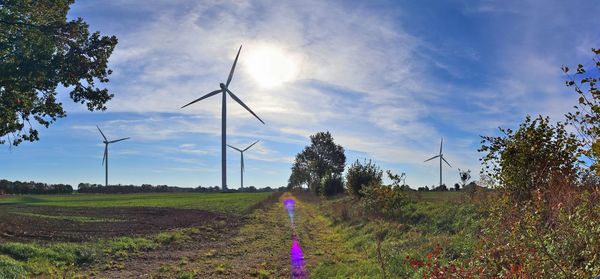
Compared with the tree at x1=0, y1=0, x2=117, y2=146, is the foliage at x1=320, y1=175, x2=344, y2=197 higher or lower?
lower

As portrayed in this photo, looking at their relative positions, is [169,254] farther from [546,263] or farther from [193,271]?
[546,263]

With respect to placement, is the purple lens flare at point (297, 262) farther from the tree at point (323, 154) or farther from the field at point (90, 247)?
the tree at point (323, 154)

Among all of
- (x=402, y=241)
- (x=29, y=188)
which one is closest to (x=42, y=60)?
(x=402, y=241)

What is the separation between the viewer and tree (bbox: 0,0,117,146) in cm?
1742

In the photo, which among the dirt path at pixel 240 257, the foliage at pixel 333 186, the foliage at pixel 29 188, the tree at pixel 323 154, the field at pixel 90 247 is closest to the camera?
the field at pixel 90 247

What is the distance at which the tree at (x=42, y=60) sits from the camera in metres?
17.4

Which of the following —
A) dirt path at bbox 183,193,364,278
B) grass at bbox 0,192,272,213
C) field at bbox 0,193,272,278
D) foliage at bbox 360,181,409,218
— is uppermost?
foliage at bbox 360,181,409,218

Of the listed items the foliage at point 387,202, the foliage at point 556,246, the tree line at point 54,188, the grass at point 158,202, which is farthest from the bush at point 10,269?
the tree line at point 54,188

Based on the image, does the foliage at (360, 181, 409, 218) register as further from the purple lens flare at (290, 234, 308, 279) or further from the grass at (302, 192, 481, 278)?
the purple lens flare at (290, 234, 308, 279)

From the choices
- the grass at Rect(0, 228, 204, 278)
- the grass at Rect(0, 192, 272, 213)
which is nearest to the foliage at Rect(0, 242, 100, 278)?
the grass at Rect(0, 228, 204, 278)

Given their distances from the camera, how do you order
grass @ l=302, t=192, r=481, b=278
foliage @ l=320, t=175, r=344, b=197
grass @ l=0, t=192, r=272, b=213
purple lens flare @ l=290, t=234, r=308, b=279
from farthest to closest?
foliage @ l=320, t=175, r=344, b=197
grass @ l=0, t=192, r=272, b=213
purple lens flare @ l=290, t=234, r=308, b=279
grass @ l=302, t=192, r=481, b=278

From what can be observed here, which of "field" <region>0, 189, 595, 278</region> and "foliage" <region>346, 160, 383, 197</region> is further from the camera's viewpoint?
"foliage" <region>346, 160, 383, 197</region>

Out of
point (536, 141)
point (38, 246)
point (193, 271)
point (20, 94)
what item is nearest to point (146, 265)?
point (193, 271)

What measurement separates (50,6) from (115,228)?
1385cm
